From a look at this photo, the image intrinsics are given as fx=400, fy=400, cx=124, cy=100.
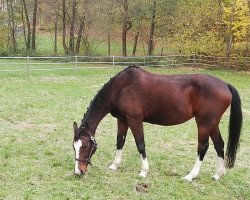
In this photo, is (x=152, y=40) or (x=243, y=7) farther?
(x=152, y=40)

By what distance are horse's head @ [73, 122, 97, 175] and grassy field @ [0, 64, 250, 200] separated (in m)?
0.26

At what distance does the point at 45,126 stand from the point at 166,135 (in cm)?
309

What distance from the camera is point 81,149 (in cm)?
608

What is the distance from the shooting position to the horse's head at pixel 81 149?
239 inches

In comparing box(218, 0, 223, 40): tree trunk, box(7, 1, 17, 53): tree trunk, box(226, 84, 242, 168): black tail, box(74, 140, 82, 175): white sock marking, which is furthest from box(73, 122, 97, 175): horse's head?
box(7, 1, 17, 53): tree trunk

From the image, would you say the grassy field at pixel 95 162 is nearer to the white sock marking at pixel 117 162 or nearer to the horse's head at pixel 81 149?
the white sock marking at pixel 117 162

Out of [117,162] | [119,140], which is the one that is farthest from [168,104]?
[117,162]

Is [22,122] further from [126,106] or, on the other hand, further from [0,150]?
[126,106]

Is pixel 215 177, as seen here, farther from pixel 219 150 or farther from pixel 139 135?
pixel 139 135

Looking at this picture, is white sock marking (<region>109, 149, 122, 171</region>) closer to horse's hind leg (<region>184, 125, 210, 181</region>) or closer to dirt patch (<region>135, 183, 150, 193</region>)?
dirt patch (<region>135, 183, 150, 193</region>)

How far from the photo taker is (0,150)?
767 cm

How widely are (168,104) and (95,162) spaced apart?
5.91ft

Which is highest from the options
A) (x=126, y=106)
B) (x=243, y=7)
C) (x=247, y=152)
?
(x=243, y=7)

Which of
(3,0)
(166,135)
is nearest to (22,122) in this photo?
(166,135)
